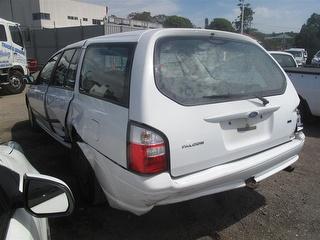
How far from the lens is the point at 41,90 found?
5.75m

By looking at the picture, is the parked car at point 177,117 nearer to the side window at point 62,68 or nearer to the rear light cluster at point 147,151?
the rear light cluster at point 147,151

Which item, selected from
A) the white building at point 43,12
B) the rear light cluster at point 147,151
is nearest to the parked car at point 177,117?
the rear light cluster at point 147,151

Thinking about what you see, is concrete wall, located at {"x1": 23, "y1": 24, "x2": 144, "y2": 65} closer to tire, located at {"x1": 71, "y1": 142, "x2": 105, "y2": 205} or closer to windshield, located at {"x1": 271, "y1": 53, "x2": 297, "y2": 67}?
windshield, located at {"x1": 271, "y1": 53, "x2": 297, "y2": 67}

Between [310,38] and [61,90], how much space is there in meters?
44.8

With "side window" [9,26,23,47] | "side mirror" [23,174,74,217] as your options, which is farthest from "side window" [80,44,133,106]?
"side window" [9,26,23,47]

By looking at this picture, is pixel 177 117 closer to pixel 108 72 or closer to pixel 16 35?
pixel 108 72

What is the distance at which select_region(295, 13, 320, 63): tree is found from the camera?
43.7m

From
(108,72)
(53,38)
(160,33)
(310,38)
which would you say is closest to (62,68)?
(108,72)

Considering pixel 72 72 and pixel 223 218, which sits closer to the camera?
pixel 223 218

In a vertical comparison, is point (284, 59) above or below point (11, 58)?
above

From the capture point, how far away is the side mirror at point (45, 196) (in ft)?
5.67

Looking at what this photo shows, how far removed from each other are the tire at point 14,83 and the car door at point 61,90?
9.47 metres

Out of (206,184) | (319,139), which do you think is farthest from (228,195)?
(319,139)

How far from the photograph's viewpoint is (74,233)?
11.8ft
